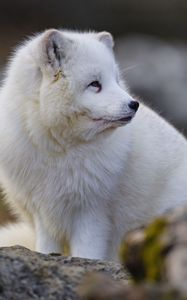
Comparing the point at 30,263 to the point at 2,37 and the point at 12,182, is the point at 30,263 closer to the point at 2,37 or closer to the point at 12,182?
the point at 12,182

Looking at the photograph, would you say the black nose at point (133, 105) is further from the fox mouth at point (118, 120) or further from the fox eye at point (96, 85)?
the fox eye at point (96, 85)

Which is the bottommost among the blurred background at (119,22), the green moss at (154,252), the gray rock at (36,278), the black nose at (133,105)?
the green moss at (154,252)

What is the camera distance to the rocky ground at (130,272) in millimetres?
2512

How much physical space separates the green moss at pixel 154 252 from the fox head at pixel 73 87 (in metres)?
2.68

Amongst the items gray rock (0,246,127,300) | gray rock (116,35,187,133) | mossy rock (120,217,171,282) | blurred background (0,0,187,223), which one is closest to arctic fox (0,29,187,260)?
gray rock (0,246,127,300)

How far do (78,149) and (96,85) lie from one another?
0.50 m

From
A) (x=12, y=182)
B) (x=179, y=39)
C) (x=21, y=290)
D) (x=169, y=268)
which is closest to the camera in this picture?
(x=169, y=268)

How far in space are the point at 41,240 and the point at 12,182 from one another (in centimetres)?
48

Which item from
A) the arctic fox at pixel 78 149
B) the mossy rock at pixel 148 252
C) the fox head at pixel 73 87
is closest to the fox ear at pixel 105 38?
the arctic fox at pixel 78 149

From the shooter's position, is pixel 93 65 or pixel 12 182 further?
pixel 12 182

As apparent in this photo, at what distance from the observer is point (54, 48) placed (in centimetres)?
572

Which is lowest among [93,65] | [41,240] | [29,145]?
[41,240]

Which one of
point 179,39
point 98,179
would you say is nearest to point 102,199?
point 98,179

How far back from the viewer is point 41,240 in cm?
628
